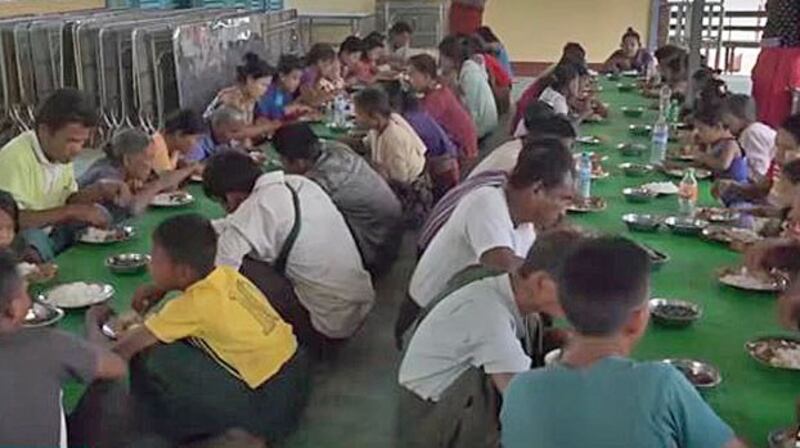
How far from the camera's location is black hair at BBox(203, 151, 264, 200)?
366 cm

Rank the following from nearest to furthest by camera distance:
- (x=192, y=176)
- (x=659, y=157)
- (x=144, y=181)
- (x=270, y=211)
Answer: (x=270, y=211)
(x=144, y=181)
(x=192, y=176)
(x=659, y=157)

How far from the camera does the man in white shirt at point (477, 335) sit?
7.83 ft

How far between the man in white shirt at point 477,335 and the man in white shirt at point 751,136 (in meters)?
3.09

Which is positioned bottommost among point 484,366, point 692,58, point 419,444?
point 419,444

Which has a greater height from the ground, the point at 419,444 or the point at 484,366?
the point at 484,366

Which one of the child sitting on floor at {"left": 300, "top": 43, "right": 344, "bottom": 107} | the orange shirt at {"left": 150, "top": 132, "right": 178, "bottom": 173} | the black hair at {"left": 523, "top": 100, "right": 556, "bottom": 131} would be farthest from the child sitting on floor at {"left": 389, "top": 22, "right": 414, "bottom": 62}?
the orange shirt at {"left": 150, "top": 132, "right": 178, "bottom": 173}

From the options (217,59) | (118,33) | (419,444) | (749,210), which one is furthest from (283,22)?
(419,444)

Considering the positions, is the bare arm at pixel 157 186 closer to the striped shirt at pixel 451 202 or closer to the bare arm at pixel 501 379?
the striped shirt at pixel 451 202

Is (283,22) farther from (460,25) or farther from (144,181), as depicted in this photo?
(144,181)

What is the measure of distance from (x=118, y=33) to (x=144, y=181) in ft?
15.0

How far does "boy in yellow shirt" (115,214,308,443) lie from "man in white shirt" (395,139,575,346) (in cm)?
71

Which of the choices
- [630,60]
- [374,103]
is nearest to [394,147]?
[374,103]

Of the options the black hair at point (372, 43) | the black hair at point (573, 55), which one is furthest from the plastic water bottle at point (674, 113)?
the black hair at point (372, 43)

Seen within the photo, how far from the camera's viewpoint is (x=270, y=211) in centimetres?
368
